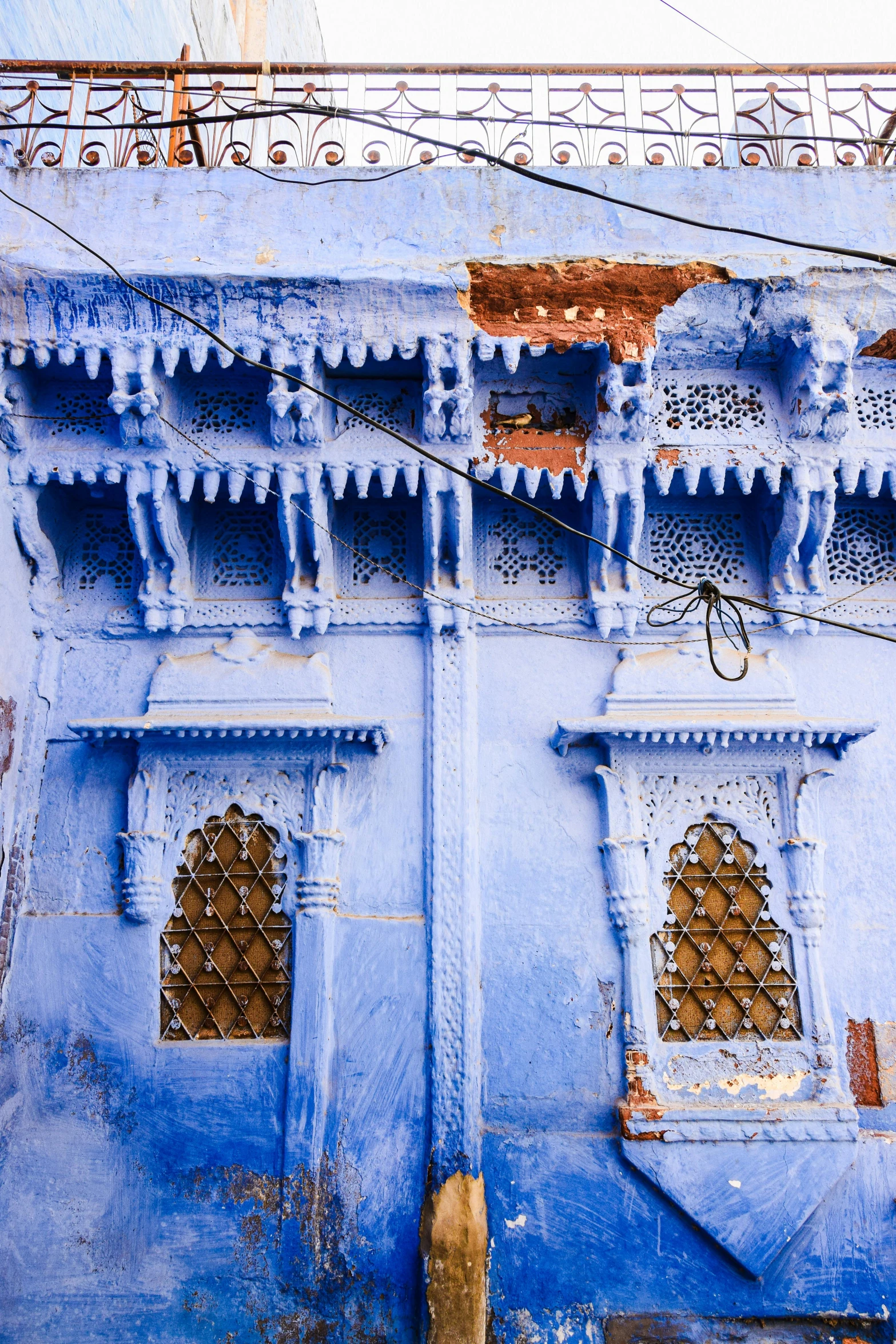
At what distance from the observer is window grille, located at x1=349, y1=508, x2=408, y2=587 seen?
461 cm

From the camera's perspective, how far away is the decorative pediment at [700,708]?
163 inches

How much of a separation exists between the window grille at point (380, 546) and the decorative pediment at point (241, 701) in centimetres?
51

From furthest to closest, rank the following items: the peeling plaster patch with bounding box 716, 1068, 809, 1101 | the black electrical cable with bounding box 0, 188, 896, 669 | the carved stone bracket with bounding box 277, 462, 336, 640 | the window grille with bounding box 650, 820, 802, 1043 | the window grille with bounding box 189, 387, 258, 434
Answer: the window grille with bounding box 189, 387, 258, 434 → the carved stone bracket with bounding box 277, 462, 336, 640 → the window grille with bounding box 650, 820, 802, 1043 → the peeling plaster patch with bounding box 716, 1068, 809, 1101 → the black electrical cable with bounding box 0, 188, 896, 669

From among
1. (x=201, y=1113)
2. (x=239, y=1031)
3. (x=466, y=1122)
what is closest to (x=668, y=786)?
(x=466, y=1122)

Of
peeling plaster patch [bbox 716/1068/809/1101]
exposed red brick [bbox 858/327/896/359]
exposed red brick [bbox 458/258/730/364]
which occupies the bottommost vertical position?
peeling plaster patch [bbox 716/1068/809/1101]

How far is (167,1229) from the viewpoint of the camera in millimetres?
3799

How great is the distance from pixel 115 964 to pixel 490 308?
355 cm

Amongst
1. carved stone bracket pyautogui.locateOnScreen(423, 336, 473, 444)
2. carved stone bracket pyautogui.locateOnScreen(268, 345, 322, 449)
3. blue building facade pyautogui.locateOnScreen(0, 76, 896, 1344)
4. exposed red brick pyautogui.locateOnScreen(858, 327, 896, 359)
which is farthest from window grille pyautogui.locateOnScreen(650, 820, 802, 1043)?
carved stone bracket pyautogui.locateOnScreen(268, 345, 322, 449)

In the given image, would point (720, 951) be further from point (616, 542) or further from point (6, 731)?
point (6, 731)

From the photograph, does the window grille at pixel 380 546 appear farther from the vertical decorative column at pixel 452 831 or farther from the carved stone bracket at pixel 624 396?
the carved stone bracket at pixel 624 396

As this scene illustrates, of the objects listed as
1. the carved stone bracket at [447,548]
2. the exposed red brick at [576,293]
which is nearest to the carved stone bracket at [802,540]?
the exposed red brick at [576,293]

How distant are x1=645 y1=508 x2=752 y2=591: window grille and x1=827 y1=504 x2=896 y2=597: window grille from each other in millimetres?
471

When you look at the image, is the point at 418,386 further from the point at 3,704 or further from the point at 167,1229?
the point at 167,1229

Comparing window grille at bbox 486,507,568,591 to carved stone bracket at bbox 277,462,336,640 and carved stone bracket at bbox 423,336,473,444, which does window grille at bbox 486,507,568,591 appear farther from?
carved stone bracket at bbox 277,462,336,640
